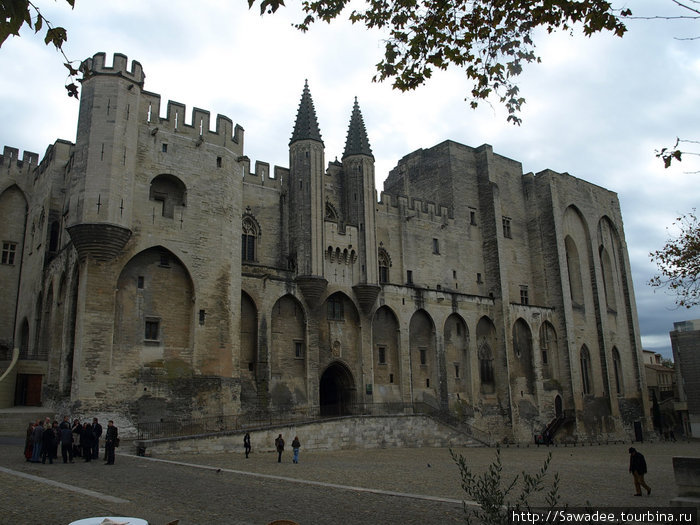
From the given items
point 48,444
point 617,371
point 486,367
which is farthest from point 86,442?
point 617,371

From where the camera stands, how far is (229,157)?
91.5ft

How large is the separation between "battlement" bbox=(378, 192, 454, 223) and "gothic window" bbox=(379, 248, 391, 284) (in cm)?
289

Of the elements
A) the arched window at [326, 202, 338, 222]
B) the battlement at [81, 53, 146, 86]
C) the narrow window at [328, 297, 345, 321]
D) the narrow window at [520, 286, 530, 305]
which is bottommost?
the narrow window at [328, 297, 345, 321]

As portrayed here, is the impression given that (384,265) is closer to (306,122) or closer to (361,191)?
(361,191)

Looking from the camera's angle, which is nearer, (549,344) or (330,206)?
(330,206)

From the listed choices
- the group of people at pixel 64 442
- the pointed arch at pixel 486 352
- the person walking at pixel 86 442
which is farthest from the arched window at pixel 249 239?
the pointed arch at pixel 486 352

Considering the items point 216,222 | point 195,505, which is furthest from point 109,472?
point 216,222

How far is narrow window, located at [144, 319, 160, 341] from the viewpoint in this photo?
942 inches

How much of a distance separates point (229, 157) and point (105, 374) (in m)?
11.5

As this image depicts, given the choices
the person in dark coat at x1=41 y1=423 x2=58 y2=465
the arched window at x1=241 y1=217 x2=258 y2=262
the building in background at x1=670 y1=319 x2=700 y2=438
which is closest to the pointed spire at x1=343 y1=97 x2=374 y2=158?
the arched window at x1=241 y1=217 x2=258 y2=262

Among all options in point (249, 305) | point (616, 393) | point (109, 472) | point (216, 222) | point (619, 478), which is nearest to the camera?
point (109, 472)

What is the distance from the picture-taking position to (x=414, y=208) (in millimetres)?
39219

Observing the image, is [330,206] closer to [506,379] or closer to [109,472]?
[506,379]

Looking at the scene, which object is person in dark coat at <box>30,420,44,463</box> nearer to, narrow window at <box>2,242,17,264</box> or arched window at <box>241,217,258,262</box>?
arched window at <box>241,217,258,262</box>
